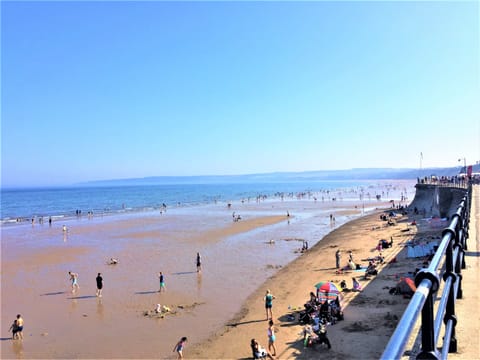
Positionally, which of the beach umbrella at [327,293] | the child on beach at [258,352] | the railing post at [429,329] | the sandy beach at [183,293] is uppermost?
the railing post at [429,329]

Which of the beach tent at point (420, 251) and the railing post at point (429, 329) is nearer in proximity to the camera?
the railing post at point (429, 329)

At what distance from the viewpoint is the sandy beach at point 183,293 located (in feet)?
42.2

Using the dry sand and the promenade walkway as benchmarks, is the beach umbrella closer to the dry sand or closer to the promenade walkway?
the dry sand

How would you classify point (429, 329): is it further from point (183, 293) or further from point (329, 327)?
point (183, 293)

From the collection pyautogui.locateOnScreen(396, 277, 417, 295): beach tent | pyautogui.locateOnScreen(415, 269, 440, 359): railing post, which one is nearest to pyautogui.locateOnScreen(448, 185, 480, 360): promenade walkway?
pyautogui.locateOnScreen(415, 269, 440, 359): railing post

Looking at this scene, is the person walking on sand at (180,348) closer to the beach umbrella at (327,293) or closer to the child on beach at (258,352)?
the child on beach at (258,352)

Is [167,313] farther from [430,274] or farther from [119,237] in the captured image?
[119,237]

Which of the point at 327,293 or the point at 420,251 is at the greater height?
the point at 420,251

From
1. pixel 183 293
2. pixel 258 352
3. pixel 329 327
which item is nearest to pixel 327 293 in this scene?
pixel 329 327

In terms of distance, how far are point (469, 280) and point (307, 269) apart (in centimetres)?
1641

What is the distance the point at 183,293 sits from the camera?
62.2 feet

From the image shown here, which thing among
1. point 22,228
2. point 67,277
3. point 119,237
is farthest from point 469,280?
point 22,228

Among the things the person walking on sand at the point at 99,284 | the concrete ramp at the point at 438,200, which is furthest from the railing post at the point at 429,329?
the concrete ramp at the point at 438,200

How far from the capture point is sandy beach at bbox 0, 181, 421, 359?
42.2 ft
